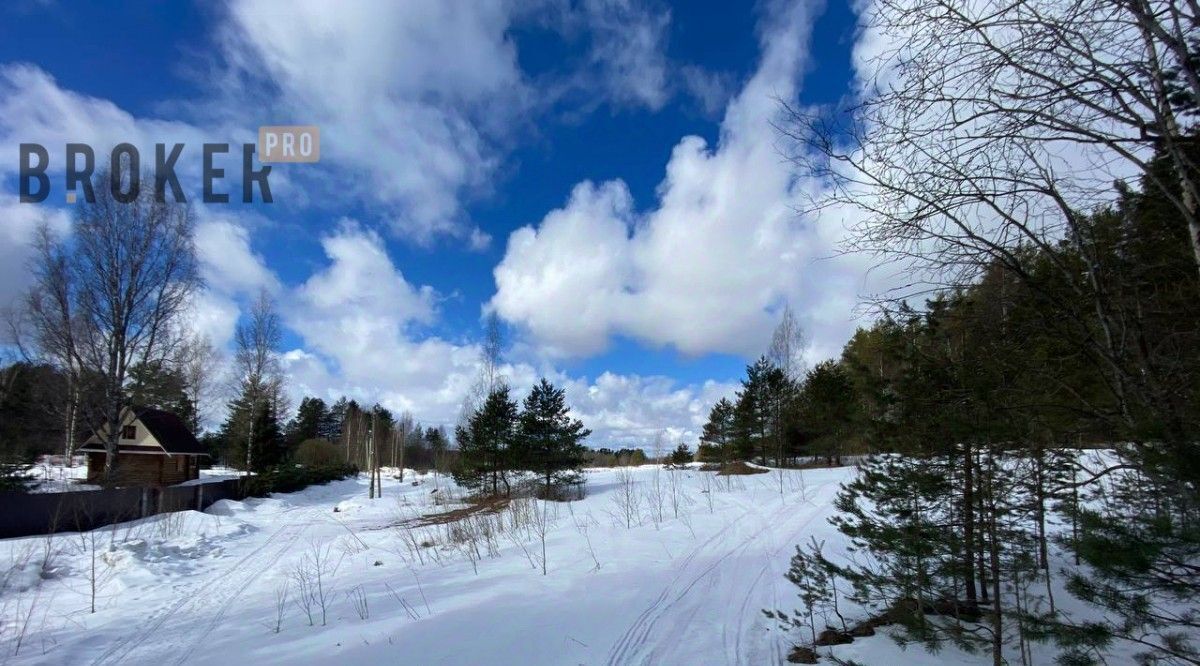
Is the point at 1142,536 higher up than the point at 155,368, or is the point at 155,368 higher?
the point at 155,368

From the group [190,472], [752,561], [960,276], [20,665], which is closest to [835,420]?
[752,561]

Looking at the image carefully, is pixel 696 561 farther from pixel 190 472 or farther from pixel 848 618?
pixel 190 472

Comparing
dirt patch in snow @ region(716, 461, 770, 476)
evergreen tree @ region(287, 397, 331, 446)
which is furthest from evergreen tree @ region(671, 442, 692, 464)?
evergreen tree @ region(287, 397, 331, 446)

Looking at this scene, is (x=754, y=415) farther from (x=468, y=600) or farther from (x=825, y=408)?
(x=468, y=600)

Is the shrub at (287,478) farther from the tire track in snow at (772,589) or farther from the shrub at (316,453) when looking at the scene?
the tire track in snow at (772,589)

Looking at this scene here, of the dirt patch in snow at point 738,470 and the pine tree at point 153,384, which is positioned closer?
the pine tree at point 153,384

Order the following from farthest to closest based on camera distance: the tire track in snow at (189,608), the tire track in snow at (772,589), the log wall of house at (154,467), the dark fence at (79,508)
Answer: the log wall of house at (154,467)
the dark fence at (79,508)
the tire track in snow at (189,608)
the tire track in snow at (772,589)

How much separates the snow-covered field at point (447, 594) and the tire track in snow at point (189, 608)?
0.11 feet

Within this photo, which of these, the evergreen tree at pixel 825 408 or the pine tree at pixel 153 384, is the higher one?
the pine tree at pixel 153 384

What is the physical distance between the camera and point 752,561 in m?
8.91

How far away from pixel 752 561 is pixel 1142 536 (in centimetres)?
679

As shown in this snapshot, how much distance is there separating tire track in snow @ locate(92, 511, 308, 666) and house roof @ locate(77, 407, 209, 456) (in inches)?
799

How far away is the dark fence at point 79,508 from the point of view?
14.3m

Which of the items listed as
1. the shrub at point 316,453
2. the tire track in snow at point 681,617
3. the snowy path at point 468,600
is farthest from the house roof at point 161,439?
the tire track in snow at point 681,617
